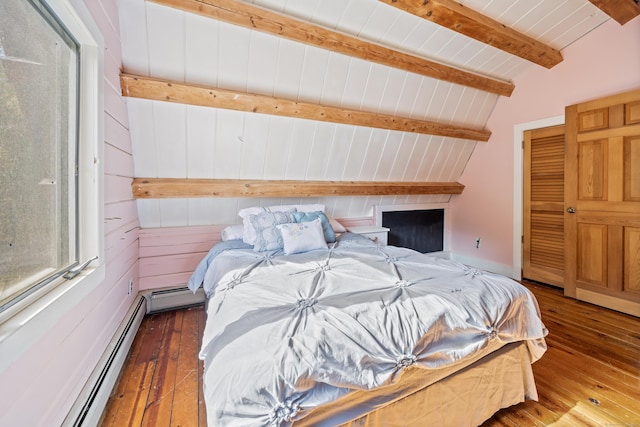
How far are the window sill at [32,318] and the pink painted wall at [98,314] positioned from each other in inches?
2.3

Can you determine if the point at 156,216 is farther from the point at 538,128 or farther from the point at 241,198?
the point at 538,128

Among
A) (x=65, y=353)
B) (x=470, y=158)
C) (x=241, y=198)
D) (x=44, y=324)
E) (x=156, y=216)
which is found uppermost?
(x=470, y=158)

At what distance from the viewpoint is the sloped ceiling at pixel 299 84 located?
6.19 ft

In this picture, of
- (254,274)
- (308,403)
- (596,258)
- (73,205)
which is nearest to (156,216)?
(73,205)

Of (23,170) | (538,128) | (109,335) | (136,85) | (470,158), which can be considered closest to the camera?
(23,170)

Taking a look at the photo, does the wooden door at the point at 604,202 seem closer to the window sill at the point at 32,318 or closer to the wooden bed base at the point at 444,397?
the wooden bed base at the point at 444,397

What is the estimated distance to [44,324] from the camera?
0.86 m

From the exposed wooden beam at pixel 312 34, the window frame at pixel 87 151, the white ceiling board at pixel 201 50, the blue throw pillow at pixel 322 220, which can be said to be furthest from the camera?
the blue throw pillow at pixel 322 220

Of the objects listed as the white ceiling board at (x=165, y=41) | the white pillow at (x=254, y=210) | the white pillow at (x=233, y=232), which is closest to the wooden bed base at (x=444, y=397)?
the white pillow at (x=254, y=210)

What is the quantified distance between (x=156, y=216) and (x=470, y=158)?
13.2ft

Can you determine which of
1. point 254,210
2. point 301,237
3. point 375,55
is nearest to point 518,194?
point 375,55

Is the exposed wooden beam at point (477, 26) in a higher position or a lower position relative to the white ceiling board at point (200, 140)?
higher

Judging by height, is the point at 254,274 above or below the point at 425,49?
below

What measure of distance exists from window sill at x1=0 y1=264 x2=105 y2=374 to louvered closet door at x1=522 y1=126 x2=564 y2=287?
13.4 feet
